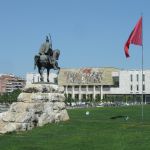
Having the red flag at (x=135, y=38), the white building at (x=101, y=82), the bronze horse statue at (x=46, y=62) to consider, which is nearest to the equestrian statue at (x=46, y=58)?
the bronze horse statue at (x=46, y=62)

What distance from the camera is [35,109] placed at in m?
30.3

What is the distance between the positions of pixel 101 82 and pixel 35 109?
148663 millimetres

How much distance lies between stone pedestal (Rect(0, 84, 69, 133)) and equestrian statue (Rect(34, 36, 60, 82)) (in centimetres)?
122

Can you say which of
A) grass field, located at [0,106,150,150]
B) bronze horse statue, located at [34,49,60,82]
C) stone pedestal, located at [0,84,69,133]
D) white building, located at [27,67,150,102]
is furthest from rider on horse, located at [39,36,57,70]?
white building, located at [27,67,150,102]

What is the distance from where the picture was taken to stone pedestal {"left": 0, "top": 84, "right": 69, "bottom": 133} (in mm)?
29188

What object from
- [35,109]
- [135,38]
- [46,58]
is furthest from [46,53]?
[135,38]

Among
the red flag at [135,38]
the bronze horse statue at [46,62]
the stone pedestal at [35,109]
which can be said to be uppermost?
the red flag at [135,38]

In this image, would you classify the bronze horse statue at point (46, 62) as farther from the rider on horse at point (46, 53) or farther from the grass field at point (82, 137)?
the grass field at point (82, 137)

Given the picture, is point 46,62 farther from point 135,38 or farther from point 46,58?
point 135,38

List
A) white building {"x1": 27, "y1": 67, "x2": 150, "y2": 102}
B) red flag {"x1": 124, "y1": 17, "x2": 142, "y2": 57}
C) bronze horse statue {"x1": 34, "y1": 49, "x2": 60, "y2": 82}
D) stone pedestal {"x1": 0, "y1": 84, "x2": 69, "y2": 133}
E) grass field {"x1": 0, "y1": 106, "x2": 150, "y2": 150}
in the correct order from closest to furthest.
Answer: grass field {"x1": 0, "y1": 106, "x2": 150, "y2": 150} < stone pedestal {"x1": 0, "y1": 84, "x2": 69, "y2": 133} < bronze horse statue {"x1": 34, "y1": 49, "x2": 60, "y2": 82} < red flag {"x1": 124, "y1": 17, "x2": 142, "y2": 57} < white building {"x1": 27, "y1": 67, "x2": 150, "y2": 102}

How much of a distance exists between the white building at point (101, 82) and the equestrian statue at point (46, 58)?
459ft

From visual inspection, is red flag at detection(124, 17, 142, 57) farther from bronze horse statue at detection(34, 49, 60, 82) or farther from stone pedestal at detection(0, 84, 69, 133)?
stone pedestal at detection(0, 84, 69, 133)

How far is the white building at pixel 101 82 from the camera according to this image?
174750 millimetres

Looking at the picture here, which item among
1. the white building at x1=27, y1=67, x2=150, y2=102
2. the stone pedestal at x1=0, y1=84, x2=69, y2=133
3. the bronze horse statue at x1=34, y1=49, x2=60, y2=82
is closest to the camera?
the stone pedestal at x1=0, y1=84, x2=69, y2=133
